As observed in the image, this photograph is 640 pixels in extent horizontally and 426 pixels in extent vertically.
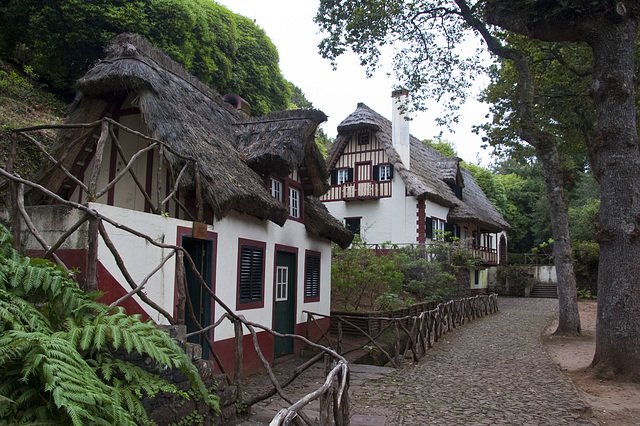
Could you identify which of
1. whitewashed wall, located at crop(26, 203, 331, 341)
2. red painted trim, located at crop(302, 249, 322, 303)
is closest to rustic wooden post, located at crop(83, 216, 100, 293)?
whitewashed wall, located at crop(26, 203, 331, 341)

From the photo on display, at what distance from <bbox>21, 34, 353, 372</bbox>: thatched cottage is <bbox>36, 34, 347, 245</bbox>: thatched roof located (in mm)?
25

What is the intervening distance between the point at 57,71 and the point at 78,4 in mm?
2165

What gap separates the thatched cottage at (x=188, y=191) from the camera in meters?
6.71

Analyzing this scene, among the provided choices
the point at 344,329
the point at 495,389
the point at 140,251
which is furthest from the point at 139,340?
the point at 344,329

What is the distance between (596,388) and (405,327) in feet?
12.7

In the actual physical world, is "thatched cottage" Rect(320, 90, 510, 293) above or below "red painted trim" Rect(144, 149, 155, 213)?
above

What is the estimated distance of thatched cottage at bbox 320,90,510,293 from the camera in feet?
78.4

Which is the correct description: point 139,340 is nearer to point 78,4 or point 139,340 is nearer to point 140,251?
point 140,251

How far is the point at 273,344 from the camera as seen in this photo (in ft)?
34.3

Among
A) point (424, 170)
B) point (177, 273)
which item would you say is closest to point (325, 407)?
point (177, 273)

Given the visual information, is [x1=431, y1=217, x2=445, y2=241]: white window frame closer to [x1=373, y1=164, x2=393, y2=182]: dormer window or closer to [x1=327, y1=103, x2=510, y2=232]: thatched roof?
[x1=327, y1=103, x2=510, y2=232]: thatched roof

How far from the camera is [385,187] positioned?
2478cm

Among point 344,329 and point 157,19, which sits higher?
point 157,19

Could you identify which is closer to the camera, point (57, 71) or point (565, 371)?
point (565, 371)
